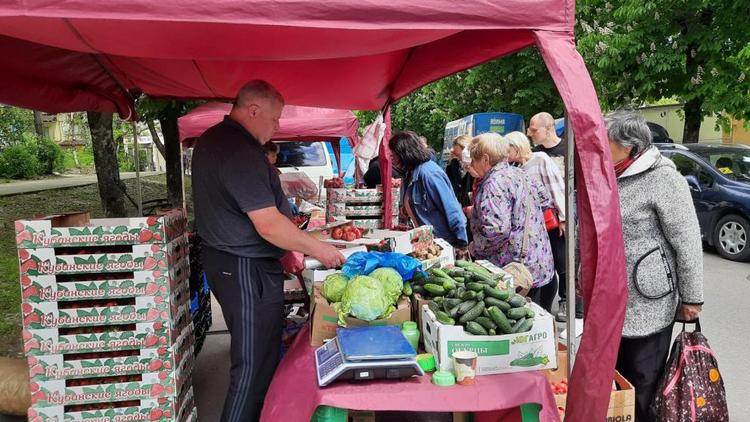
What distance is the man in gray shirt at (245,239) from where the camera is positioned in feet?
9.49

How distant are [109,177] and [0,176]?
17016 mm

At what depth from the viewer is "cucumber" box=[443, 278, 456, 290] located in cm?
277

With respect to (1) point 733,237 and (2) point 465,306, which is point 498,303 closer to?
(2) point 465,306

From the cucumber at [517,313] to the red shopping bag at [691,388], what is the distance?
1.11m

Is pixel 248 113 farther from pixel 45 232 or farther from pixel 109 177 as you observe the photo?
pixel 109 177

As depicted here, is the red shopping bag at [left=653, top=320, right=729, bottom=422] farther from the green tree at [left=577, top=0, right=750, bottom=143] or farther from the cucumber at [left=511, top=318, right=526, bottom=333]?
the green tree at [left=577, top=0, right=750, bottom=143]

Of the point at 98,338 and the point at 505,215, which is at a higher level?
the point at 505,215

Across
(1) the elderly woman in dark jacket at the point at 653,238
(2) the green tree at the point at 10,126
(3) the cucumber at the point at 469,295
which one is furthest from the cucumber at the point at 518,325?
(2) the green tree at the point at 10,126

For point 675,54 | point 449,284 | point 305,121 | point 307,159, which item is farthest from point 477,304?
point 675,54

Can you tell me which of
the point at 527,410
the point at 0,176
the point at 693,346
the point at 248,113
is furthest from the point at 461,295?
the point at 0,176

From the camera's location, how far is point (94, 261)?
294 cm

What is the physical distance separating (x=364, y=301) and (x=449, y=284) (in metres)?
0.48

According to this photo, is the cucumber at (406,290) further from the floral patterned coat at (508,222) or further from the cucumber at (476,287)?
the floral patterned coat at (508,222)

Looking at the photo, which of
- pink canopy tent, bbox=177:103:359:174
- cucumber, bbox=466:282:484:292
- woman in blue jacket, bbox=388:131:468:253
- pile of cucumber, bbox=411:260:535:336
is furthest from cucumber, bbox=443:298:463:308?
pink canopy tent, bbox=177:103:359:174
